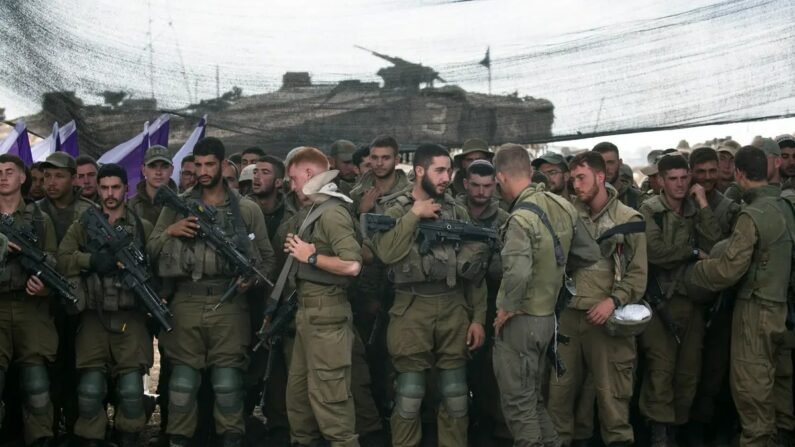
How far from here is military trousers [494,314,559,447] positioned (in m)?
5.70

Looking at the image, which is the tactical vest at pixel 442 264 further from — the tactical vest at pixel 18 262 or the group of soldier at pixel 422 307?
the tactical vest at pixel 18 262

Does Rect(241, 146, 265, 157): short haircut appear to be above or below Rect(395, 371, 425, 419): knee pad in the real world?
above

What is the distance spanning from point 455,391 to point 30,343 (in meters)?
3.16

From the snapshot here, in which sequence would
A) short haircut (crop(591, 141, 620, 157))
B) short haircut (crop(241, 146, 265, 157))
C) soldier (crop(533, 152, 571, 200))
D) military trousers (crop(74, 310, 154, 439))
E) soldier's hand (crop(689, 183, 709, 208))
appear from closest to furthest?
military trousers (crop(74, 310, 154, 439))
soldier's hand (crop(689, 183, 709, 208))
soldier (crop(533, 152, 571, 200))
short haircut (crop(591, 141, 620, 157))
short haircut (crop(241, 146, 265, 157))

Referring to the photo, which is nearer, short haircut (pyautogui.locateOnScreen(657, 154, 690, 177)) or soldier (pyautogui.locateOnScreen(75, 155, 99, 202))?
short haircut (pyautogui.locateOnScreen(657, 154, 690, 177))

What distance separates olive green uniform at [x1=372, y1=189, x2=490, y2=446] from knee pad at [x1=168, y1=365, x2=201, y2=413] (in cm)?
149

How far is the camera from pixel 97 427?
21.3 ft

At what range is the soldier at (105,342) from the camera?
6.39m

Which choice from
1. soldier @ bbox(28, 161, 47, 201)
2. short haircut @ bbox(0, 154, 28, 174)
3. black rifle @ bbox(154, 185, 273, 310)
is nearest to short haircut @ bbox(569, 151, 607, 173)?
black rifle @ bbox(154, 185, 273, 310)

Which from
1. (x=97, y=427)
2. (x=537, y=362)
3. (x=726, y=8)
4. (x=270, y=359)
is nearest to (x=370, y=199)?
(x=270, y=359)

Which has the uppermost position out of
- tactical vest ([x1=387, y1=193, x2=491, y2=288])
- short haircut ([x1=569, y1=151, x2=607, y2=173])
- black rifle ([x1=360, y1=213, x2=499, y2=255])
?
short haircut ([x1=569, y1=151, x2=607, y2=173])

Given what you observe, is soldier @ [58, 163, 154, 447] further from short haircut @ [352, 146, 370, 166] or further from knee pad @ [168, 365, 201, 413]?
short haircut @ [352, 146, 370, 166]

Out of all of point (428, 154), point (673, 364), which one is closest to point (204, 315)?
point (428, 154)

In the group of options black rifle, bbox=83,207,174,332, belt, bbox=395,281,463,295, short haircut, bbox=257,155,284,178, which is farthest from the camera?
A: short haircut, bbox=257,155,284,178
